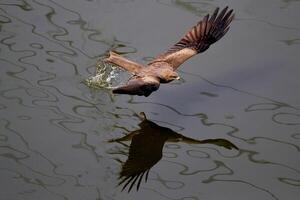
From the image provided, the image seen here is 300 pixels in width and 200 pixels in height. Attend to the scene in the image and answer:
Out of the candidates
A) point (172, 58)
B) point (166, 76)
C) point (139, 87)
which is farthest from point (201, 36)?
point (139, 87)

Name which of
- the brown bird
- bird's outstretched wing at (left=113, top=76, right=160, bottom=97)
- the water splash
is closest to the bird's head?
the brown bird

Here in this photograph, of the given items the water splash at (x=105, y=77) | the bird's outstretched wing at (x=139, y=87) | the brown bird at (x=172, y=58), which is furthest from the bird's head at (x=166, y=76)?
the water splash at (x=105, y=77)

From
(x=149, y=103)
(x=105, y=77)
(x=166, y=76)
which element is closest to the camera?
(x=166, y=76)

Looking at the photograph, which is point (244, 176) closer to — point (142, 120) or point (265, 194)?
point (265, 194)

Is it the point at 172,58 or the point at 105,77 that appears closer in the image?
the point at 172,58

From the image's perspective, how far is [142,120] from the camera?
2811 mm

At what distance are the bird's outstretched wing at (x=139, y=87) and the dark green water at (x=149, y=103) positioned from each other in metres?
0.19

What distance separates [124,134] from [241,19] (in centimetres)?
118

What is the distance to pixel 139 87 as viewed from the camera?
104 inches

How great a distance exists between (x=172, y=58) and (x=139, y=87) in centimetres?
44

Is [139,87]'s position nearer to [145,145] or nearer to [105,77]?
[145,145]

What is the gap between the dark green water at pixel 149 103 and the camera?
2545 mm

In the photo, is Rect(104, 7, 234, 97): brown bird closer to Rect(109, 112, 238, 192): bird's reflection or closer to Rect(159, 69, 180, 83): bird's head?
Rect(159, 69, 180, 83): bird's head

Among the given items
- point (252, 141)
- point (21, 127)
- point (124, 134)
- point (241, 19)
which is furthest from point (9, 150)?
point (241, 19)
